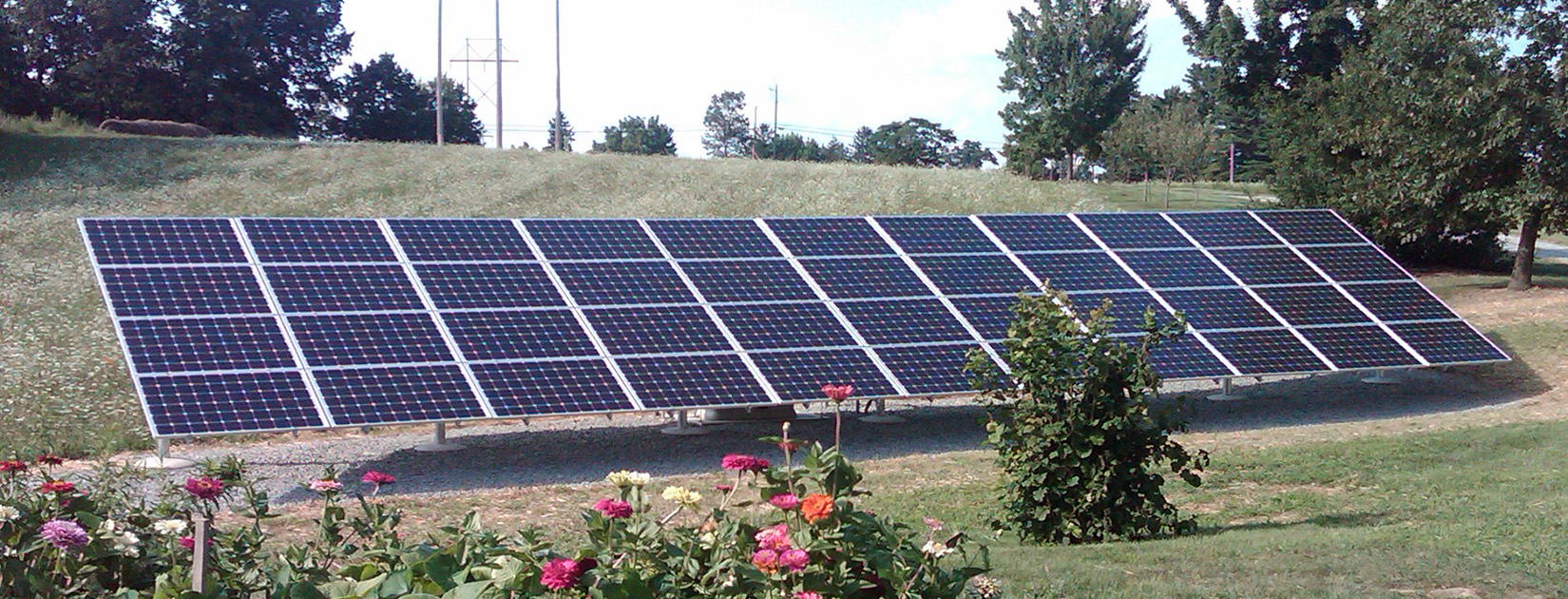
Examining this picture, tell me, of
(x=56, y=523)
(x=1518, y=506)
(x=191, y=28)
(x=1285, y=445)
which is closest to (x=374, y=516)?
(x=56, y=523)

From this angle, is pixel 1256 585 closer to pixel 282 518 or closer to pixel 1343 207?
pixel 282 518

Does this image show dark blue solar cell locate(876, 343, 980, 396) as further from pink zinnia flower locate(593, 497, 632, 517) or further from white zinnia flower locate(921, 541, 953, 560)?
pink zinnia flower locate(593, 497, 632, 517)

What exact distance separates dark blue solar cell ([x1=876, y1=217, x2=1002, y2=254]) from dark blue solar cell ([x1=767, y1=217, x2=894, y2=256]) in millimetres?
360

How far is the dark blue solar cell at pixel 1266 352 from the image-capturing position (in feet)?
60.8

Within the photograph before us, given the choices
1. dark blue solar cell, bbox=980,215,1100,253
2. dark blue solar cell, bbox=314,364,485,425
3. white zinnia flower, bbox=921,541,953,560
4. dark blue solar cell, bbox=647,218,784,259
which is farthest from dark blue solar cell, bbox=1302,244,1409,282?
white zinnia flower, bbox=921,541,953,560

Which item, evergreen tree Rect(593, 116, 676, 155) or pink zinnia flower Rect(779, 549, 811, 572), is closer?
pink zinnia flower Rect(779, 549, 811, 572)

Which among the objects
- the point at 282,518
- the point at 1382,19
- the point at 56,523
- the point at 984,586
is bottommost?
the point at 282,518

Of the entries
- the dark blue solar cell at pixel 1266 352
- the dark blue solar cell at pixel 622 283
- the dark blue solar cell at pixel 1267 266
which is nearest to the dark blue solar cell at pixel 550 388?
the dark blue solar cell at pixel 622 283

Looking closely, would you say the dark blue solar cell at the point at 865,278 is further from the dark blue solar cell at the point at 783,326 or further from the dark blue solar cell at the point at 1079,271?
the dark blue solar cell at the point at 1079,271

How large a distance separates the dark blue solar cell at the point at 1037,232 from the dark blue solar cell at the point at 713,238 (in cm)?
394

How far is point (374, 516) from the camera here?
19.5 feet

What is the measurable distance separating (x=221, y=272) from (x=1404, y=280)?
17.9m

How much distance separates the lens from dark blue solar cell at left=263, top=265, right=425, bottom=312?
52.5ft

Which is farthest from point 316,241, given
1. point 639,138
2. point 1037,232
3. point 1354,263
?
point 639,138
